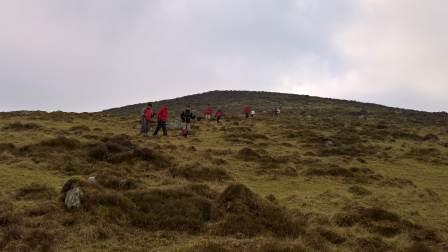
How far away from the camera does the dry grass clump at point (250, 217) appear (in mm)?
11742

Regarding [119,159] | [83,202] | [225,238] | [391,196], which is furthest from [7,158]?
[391,196]

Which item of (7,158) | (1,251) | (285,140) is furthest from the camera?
(285,140)

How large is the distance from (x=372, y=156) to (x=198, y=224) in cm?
1960

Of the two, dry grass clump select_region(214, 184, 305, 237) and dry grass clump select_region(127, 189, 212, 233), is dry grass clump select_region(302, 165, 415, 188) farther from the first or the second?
dry grass clump select_region(127, 189, 212, 233)

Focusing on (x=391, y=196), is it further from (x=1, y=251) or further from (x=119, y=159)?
(x=1, y=251)

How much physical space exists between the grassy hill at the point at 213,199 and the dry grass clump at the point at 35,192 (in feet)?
0.09

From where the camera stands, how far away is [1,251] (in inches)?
378

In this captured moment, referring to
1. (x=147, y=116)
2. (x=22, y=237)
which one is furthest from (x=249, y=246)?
(x=147, y=116)

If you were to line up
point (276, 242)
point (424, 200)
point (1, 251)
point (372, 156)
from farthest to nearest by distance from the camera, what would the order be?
point (372, 156) → point (424, 200) → point (276, 242) → point (1, 251)

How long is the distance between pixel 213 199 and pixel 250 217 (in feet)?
7.19

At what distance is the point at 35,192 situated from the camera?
13805 mm

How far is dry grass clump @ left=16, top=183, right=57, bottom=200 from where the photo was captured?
13.4 meters

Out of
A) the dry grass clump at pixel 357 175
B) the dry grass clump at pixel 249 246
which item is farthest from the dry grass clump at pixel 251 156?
the dry grass clump at pixel 249 246

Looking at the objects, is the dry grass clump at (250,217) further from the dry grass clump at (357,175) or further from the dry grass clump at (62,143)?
the dry grass clump at (62,143)
